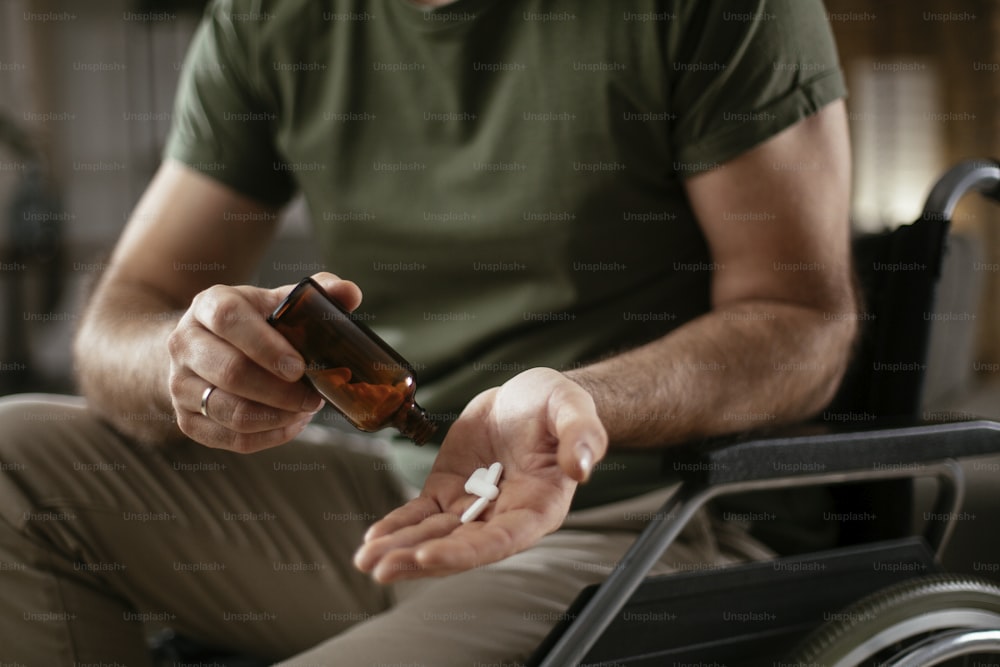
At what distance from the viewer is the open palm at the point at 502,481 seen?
1.65ft

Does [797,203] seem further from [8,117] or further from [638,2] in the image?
[8,117]

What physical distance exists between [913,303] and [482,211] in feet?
1.41

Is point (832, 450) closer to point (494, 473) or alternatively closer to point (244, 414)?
point (494, 473)

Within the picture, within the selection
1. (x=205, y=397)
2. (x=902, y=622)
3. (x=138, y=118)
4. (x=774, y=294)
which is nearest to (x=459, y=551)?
(x=205, y=397)

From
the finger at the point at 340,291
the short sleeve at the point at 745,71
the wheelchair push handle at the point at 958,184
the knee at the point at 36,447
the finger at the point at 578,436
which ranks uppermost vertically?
the short sleeve at the point at 745,71

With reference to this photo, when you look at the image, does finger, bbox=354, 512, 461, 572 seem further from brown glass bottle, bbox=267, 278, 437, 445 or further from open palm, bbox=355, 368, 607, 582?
brown glass bottle, bbox=267, 278, 437, 445

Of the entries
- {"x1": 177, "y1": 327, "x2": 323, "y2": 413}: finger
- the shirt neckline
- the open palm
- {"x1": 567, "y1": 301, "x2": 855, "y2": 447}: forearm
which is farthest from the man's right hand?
the shirt neckline

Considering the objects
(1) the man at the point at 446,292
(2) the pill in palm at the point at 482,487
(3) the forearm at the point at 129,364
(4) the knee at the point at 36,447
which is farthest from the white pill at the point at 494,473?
(4) the knee at the point at 36,447

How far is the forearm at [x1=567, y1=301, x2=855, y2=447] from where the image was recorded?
749mm

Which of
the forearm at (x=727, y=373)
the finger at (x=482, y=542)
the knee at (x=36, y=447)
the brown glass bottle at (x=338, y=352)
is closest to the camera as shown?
the finger at (x=482, y=542)

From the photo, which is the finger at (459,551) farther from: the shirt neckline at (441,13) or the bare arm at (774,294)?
the shirt neckline at (441,13)

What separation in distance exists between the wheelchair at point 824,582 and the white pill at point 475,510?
146 millimetres

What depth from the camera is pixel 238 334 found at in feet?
2.02

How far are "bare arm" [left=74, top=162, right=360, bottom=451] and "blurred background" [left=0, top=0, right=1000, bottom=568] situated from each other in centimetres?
297
